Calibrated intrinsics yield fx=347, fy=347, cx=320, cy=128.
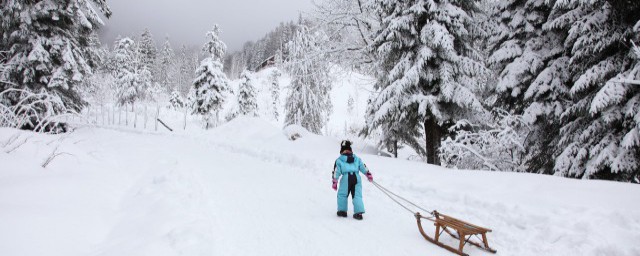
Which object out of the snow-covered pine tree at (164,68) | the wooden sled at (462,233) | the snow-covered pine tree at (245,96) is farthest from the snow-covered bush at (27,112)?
the snow-covered pine tree at (164,68)

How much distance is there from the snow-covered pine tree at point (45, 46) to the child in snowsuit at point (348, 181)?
15.3 m

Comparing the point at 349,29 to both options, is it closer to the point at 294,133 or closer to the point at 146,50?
the point at 294,133

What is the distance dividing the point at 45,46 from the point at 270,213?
1651 cm

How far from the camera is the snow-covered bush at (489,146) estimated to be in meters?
10.2

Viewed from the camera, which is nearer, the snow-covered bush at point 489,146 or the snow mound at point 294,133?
the snow-covered bush at point 489,146

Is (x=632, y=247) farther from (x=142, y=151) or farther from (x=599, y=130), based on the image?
(x=142, y=151)

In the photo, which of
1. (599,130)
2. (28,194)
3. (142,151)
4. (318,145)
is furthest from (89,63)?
(599,130)

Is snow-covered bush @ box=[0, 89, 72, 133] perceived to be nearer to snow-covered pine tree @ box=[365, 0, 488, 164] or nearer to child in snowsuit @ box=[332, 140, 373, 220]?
child in snowsuit @ box=[332, 140, 373, 220]

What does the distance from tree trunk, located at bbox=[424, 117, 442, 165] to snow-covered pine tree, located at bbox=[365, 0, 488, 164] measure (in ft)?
0.10

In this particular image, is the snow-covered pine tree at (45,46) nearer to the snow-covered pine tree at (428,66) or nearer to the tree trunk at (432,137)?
the snow-covered pine tree at (428,66)

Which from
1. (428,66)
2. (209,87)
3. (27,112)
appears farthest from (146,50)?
(428,66)

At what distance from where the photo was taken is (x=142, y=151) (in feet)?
47.9

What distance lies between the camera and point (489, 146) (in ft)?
34.8

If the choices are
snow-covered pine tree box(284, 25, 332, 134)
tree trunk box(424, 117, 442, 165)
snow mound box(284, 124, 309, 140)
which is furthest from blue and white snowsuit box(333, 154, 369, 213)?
snow-covered pine tree box(284, 25, 332, 134)
